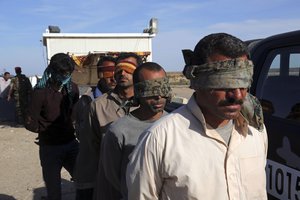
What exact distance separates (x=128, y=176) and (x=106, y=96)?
1588 millimetres

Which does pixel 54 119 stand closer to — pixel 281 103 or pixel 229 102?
pixel 281 103

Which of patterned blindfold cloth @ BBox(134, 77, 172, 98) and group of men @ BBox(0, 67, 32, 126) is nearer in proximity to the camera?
patterned blindfold cloth @ BBox(134, 77, 172, 98)

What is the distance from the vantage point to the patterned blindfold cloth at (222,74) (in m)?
1.74

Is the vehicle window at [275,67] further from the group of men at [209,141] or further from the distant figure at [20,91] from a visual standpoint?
the distant figure at [20,91]

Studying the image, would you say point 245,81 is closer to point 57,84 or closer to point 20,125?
point 57,84

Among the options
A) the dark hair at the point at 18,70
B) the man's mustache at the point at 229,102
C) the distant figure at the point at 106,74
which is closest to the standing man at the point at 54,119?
the distant figure at the point at 106,74

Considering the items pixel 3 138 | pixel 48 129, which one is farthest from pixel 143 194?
pixel 3 138

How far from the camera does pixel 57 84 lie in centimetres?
462

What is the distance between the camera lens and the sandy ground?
20.1 ft

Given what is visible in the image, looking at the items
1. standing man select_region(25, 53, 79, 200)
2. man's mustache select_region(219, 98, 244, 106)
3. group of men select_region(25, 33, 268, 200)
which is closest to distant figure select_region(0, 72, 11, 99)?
standing man select_region(25, 53, 79, 200)

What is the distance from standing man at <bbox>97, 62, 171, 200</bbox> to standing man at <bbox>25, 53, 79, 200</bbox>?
1950 mm

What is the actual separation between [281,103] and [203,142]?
1724 mm

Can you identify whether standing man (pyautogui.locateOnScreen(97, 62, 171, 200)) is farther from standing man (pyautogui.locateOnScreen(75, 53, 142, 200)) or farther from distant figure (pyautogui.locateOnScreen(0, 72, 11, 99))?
distant figure (pyautogui.locateOnScreen(0, 72, 11, 99))

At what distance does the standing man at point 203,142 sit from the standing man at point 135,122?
2.34ft
